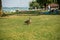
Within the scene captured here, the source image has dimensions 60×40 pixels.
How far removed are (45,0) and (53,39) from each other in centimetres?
3772

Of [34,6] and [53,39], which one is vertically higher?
[53,39]

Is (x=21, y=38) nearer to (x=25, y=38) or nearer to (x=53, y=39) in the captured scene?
(x=25, y=38)

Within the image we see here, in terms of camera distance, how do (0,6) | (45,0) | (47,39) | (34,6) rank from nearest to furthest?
(47,39)
(0,6)
(45,0)
(34,6)

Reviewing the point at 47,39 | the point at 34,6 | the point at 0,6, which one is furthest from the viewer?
the point at 34,6

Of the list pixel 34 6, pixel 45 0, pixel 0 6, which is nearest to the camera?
pixel 0 6

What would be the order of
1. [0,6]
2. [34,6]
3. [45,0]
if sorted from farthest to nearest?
[34,6], [45,0], [0,6]

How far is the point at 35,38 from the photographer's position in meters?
9.83

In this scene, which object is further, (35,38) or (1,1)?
(1,1)

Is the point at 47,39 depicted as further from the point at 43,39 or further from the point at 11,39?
the point at 11,39

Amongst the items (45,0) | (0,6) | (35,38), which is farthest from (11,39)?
(45,0)

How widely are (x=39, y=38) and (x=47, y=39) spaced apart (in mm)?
418

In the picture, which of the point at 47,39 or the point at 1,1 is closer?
the point at 47,39

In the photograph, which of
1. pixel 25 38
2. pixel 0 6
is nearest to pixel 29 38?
pixel 25 38

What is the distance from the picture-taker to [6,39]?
32.0 ft
